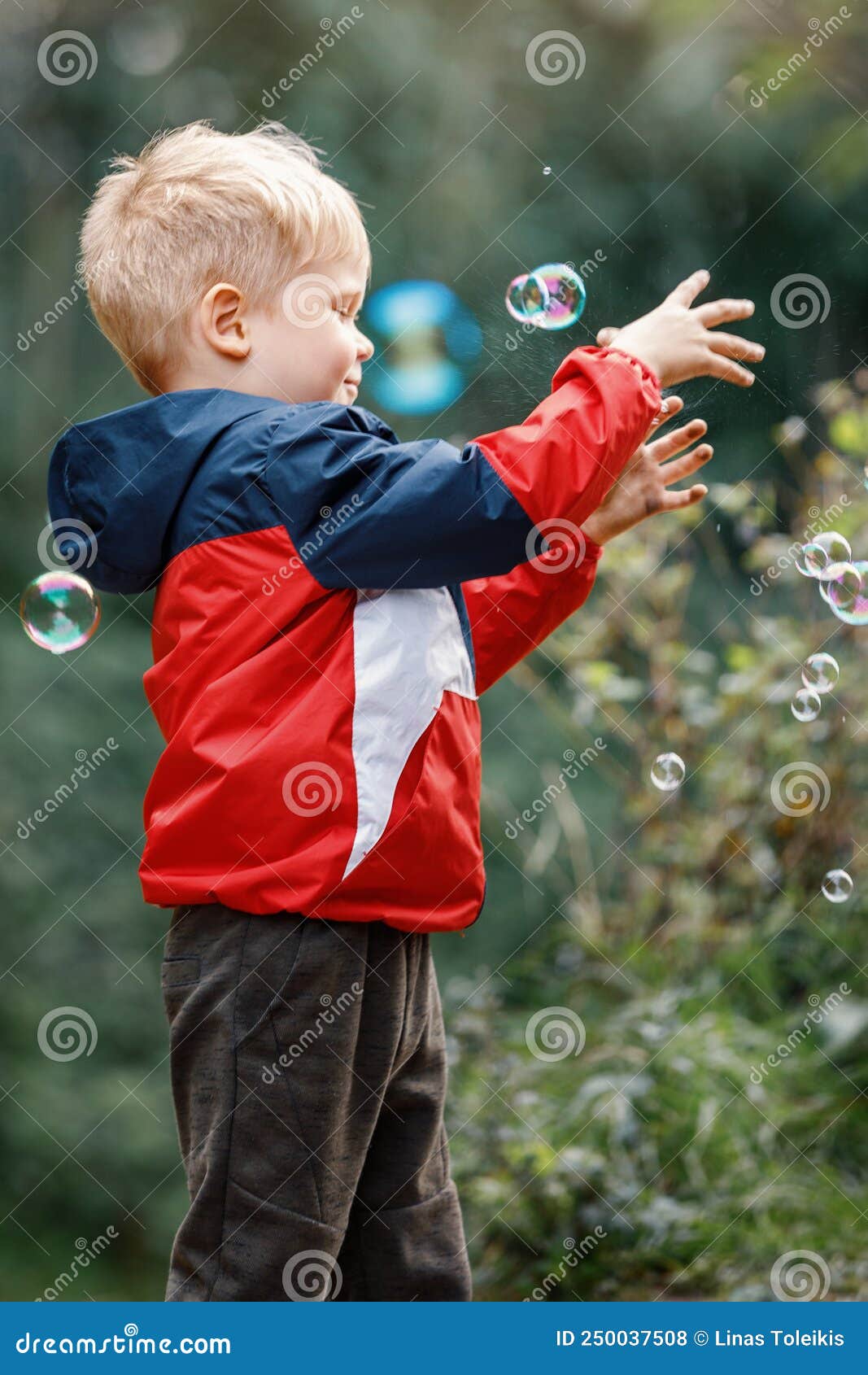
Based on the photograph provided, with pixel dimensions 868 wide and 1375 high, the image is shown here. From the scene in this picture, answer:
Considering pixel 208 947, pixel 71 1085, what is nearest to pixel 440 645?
pixel 208 947

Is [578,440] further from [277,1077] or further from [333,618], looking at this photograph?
[277,1077]

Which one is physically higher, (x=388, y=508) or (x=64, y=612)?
(x=388, y=508)

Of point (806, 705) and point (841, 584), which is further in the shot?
point (806, 705)

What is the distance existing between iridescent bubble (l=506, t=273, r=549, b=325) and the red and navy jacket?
1.20 feet

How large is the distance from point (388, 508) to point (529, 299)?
583 millimetres

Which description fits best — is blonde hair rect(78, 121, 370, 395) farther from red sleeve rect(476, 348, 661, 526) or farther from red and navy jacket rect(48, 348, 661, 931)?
red sleeve rect(476, 348, 661, 526)

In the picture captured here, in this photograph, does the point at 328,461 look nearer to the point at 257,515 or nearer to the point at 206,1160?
the point at 257,515

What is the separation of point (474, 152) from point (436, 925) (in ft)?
7.58

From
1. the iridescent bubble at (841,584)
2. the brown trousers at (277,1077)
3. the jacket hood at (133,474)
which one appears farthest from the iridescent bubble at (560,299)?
the brown trousers at (277,1077)

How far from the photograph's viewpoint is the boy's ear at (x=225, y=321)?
156 centimetres

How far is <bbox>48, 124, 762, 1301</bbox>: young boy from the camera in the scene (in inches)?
54.3

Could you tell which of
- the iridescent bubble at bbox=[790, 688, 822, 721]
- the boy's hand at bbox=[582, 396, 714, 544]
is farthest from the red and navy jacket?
the iridescent bubble at bbox=[790, 688, 822, 721]

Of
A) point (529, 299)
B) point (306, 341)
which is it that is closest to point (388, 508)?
point (306, 341)

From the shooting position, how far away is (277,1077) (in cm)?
140
